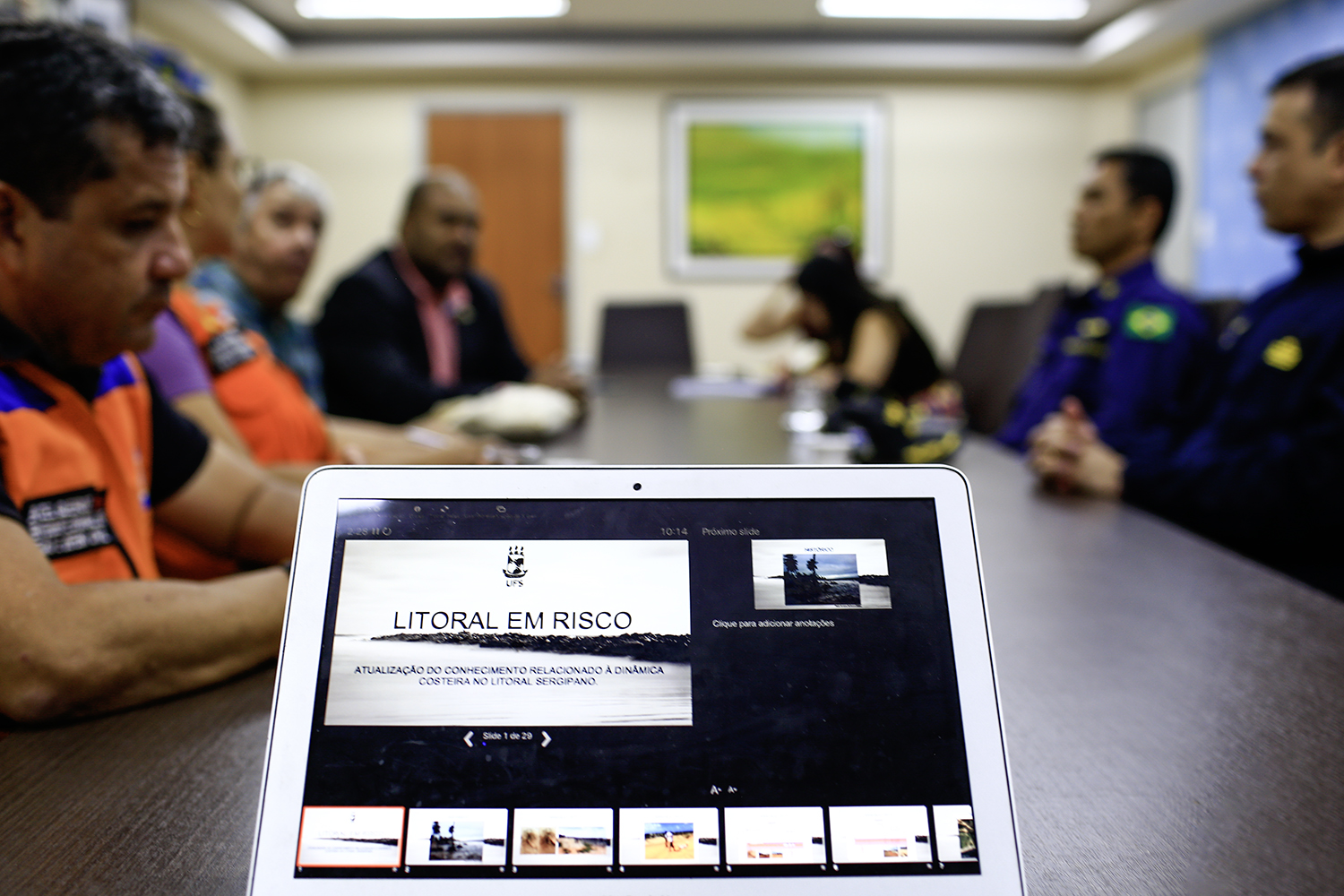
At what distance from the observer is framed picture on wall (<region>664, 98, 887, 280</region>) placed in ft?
21.6

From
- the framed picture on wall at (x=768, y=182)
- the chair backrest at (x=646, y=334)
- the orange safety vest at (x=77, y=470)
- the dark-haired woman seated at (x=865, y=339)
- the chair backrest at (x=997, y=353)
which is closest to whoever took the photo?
the orange safety vest at (x=77, y=470)

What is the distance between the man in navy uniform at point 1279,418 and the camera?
52.3 inches

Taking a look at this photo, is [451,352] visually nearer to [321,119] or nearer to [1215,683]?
[1215,683]

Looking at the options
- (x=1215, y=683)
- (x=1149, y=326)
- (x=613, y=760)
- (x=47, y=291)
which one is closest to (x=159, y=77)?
(x=47, y=291)

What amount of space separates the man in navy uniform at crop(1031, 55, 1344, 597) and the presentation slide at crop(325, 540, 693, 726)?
44.5 inches

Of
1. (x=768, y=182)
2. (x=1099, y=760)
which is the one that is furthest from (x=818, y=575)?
(x=768, y=182)

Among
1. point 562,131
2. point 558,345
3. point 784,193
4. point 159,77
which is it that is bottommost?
point 558,345

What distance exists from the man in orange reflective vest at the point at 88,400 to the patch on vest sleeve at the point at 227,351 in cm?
55

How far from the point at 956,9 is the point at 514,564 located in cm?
622

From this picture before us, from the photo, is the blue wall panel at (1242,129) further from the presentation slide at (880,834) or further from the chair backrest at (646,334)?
the presentation slide at (880,834)

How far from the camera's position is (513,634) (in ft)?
1.41

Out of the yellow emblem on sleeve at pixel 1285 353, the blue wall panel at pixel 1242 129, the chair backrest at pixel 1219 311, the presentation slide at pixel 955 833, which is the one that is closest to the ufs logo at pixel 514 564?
the presentation slide at pixel 955 833

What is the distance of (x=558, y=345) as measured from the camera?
268 inches

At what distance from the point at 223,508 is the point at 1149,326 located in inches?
77.9
